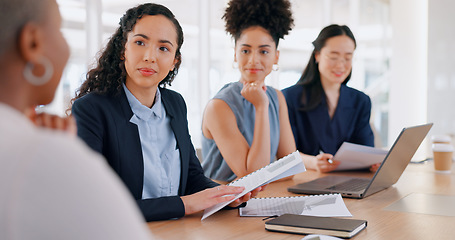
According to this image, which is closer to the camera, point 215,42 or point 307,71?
point 307,71

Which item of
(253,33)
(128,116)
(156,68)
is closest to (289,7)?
(253,33)

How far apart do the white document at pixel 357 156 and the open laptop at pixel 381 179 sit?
190mm

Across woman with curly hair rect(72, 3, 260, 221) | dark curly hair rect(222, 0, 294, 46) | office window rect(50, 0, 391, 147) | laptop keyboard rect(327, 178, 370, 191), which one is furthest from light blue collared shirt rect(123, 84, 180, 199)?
dark curly hair rect(222, 0, 294, 46)

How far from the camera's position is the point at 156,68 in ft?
5.52

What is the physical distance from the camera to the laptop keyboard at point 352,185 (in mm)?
1859

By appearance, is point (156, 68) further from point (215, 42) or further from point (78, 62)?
point (215, 42)

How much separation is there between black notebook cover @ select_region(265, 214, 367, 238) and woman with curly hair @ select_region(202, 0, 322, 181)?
84 centimetres

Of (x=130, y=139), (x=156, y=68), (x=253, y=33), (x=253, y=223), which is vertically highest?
(x=253, y=33)

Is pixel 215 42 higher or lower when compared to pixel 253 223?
higher

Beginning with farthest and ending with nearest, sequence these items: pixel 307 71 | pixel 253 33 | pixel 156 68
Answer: pixel 307 71 → pixel 253 33 → pixel 156 68

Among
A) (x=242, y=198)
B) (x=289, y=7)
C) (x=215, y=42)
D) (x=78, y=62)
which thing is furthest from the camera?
(x=215, y=42)

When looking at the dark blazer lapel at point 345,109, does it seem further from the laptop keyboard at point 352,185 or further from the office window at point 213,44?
the laptop keyboard at point 352,185

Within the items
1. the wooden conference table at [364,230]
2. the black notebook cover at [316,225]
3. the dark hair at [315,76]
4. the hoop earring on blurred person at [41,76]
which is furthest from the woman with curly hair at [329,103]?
the hoop earring on blurred person at [41,76]

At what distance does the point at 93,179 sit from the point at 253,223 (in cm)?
91
